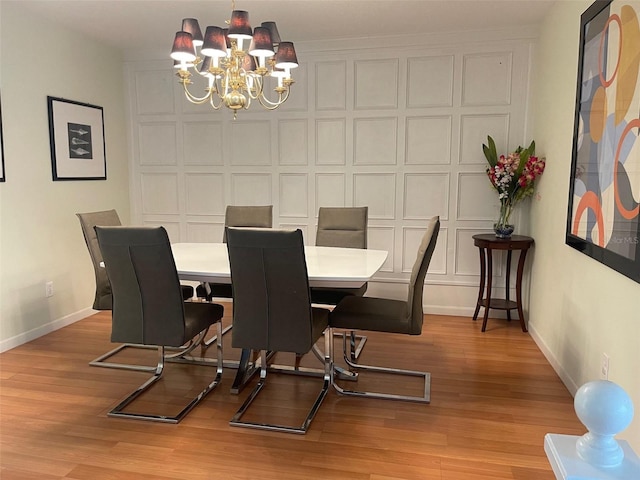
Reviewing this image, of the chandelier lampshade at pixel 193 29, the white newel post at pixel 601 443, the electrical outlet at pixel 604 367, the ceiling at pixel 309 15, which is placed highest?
the ceiling at pixel 309 15

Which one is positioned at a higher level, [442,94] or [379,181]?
[442,94]

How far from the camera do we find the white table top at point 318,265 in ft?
8.04

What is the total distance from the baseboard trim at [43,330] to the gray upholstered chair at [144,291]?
1.47 metres

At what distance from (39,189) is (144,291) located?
1928 millimetres

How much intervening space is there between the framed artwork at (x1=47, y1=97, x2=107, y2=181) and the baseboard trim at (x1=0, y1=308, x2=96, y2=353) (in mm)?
1179

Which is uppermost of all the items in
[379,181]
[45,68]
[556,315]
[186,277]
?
[45,68]

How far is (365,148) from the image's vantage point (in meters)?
4.34

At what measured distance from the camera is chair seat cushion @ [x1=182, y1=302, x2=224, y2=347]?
8.41 feet

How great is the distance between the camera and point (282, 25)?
3.83 meters

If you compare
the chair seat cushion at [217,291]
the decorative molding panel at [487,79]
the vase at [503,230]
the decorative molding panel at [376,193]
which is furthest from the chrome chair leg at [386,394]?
the decorative molding panel at [487,79]

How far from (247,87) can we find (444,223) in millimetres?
2241

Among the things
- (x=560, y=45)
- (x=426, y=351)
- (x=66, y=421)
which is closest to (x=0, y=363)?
(x=66, y=421)

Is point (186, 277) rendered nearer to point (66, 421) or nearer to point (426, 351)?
point (66, 421)

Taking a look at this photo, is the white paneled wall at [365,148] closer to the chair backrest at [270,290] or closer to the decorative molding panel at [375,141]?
the decorative molding panel at [375,141]
